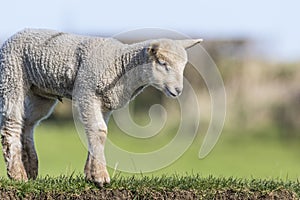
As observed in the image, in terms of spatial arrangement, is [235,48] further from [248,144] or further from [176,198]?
[176,198]

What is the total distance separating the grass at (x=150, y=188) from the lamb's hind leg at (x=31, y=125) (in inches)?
16.1

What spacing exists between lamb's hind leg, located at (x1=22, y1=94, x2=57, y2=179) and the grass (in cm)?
41

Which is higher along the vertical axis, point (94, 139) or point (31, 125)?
point (94, 139)

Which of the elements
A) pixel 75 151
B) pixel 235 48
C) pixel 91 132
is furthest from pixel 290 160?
pixel 91 132

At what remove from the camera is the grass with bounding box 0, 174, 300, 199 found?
6133 millimetres

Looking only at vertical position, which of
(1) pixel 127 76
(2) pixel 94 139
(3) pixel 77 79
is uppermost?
(1) pixel 127 76

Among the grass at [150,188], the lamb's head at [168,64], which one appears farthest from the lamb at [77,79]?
the grass at [150,188]

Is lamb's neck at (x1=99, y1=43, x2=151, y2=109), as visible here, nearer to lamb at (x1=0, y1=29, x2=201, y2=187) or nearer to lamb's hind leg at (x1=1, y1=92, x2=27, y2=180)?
lamb at (x1=0, y1=29, x2=201, y2=187)

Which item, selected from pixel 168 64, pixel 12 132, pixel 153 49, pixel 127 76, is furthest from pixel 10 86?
pixel 168 64

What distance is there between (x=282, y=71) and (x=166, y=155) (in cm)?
1763

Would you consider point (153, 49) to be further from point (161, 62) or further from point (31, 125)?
point (31, 125)

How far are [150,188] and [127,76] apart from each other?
2.82ft

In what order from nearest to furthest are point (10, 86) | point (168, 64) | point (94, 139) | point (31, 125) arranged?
point (168, 64) → point (94, 139) → point (10, 86) → point (31, 125)

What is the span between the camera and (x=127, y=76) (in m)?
6.46
